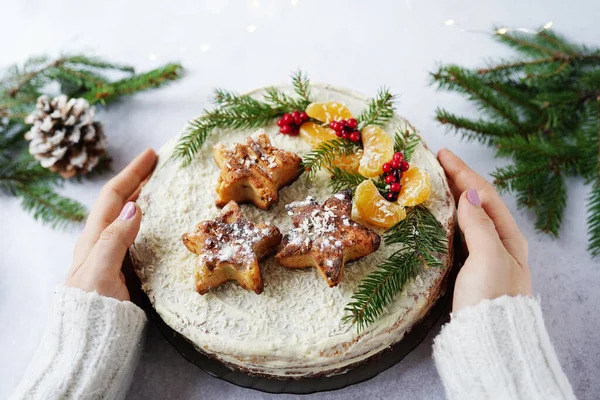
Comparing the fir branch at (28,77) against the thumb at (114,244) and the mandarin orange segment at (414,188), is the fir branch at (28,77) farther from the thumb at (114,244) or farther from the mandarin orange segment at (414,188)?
the mandarin orange segment at (414,188)

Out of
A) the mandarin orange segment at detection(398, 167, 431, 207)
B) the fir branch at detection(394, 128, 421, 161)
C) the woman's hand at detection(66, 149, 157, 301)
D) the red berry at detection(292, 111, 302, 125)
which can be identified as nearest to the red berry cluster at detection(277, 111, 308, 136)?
the red berry at detection(292, 111, 302, 125)

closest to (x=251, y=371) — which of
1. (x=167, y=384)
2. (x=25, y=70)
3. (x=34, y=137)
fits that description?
(x=167, y=384)

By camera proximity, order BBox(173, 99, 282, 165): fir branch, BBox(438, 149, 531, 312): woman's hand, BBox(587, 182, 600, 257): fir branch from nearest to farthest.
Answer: BBox(438, 149, 531, 312): woman's hand
BBox(173, 99, 282, 165): fir branch
BBox(587, 182, 600, 257): fir branch

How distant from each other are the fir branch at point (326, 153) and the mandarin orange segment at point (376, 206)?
0.18 metres

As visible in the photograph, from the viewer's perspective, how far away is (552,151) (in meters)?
2.29

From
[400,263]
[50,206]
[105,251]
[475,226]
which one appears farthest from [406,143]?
[50,206]

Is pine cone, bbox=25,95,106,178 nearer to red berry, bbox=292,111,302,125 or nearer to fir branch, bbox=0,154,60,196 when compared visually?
fir branch, bbox=0,154,60,196

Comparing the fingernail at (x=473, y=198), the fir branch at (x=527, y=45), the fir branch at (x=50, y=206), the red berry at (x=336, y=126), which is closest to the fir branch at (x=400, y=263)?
the fingernail at (x=473, y=198)

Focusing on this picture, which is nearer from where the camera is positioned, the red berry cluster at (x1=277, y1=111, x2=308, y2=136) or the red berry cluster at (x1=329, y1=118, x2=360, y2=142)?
the red berry cluster at (x1=329, y1=118, x2=360, y2=142)

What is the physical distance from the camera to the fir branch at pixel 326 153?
1.94m

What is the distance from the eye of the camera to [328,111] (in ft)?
6.80

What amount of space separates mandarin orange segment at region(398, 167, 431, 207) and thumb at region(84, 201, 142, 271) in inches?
37.3

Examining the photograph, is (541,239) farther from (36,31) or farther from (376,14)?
A: (36,31)

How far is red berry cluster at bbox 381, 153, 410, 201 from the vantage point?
187 centimetres
